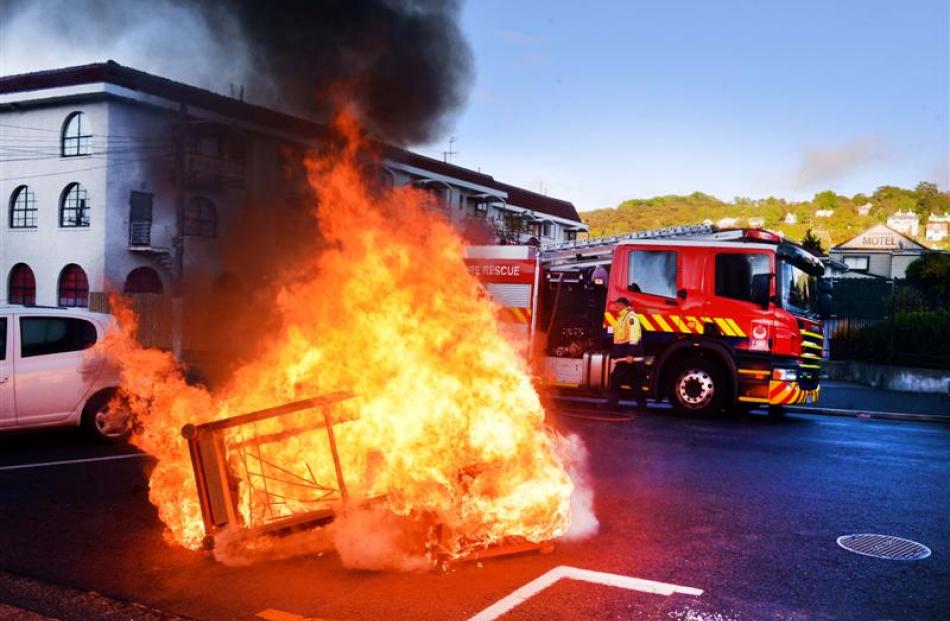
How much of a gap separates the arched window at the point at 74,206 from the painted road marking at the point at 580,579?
2718 cm

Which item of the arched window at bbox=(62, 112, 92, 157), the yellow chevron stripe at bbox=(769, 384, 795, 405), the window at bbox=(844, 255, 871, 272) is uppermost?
the arched window at bbox=(62, 112, 92, 157)

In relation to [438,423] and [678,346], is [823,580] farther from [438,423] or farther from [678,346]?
[678,346]

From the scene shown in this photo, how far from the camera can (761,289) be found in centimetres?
1199

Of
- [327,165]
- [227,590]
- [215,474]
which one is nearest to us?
[227,590]

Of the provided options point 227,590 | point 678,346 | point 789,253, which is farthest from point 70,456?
point 789,253

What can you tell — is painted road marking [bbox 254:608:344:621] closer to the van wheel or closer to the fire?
the fire

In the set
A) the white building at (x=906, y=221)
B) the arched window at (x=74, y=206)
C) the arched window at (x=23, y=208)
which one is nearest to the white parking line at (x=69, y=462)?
the arched window at (x=74, y=206)

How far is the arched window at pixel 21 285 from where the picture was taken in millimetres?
29400

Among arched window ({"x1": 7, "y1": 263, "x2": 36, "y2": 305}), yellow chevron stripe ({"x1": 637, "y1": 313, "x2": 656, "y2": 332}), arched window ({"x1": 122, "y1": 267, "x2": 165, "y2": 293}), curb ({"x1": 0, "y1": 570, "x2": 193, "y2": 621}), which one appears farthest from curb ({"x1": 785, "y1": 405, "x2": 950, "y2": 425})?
arched window ({"x1": 7, "y1": 263, "x2": 36, "y2": 305})

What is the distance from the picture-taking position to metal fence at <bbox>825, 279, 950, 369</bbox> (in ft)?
59.2

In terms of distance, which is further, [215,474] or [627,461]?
[627,461]

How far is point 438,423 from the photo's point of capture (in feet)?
17.6

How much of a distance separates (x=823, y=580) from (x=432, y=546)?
244cm

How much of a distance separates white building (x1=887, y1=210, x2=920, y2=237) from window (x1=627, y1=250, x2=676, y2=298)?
102m
